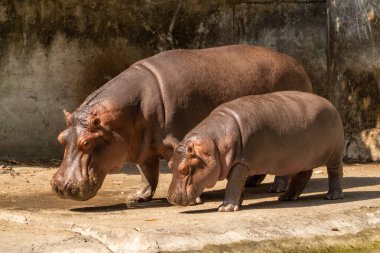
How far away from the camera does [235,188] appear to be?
7.32 metres

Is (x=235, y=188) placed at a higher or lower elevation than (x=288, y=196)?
higher

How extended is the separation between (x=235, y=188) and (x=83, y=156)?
48.2 inches

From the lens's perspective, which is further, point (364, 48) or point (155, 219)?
point (364, 48)

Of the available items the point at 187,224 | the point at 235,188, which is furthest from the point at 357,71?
the point at 187,224

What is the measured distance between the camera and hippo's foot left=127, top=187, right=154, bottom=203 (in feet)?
27.1

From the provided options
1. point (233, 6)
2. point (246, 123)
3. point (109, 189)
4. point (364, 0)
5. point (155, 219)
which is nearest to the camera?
point (155, 219)

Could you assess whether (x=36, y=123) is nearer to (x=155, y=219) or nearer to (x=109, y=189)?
(x=109, y=189)

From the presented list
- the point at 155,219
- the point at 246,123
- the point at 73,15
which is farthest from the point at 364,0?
the point at 155,219

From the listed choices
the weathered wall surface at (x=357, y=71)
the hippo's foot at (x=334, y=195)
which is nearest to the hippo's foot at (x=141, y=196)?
the hippo's foot at (x=334, y=195)

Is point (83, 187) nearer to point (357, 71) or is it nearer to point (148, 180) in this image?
point (148, 180)

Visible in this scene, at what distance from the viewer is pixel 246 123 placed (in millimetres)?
7391

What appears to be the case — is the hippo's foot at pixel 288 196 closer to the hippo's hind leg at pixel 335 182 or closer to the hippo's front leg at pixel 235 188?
the hippo's hind leg at pixel 335 182

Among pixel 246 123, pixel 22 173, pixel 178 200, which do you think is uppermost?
pixel 246 123

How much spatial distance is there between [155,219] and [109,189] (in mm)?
2343
